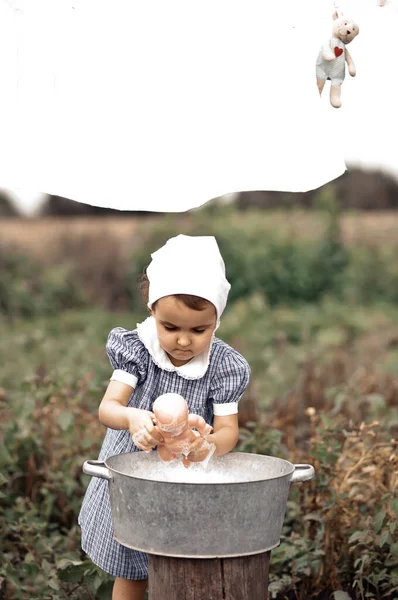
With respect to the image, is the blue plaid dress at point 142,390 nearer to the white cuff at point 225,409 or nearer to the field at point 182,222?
the white cuff at point 225,409

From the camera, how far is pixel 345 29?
7.79ft

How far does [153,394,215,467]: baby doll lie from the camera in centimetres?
234

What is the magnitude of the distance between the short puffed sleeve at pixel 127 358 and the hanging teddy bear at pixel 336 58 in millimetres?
887

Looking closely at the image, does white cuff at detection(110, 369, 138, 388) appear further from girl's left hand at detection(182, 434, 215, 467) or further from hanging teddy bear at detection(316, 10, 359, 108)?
hanging teddy bear at detection(316, 10, 359, 108)

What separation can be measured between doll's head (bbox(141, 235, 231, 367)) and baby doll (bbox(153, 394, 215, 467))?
0.22 metres

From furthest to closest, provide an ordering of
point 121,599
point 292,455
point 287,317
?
1. point 287,317
2. point 292,455
3. point 121,599

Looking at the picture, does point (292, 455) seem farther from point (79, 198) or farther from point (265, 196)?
point (265, 196)

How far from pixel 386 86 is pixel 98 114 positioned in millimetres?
799

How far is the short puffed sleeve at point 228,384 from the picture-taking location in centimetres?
273

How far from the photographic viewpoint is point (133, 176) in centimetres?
267

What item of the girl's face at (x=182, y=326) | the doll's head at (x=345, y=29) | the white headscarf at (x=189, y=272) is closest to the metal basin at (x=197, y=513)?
the girl's face at (x=182, y=326)

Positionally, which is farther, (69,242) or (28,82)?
(69,242)

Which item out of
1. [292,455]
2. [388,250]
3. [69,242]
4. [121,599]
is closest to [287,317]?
[388,250]

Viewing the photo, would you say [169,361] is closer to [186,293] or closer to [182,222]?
[186,293]
